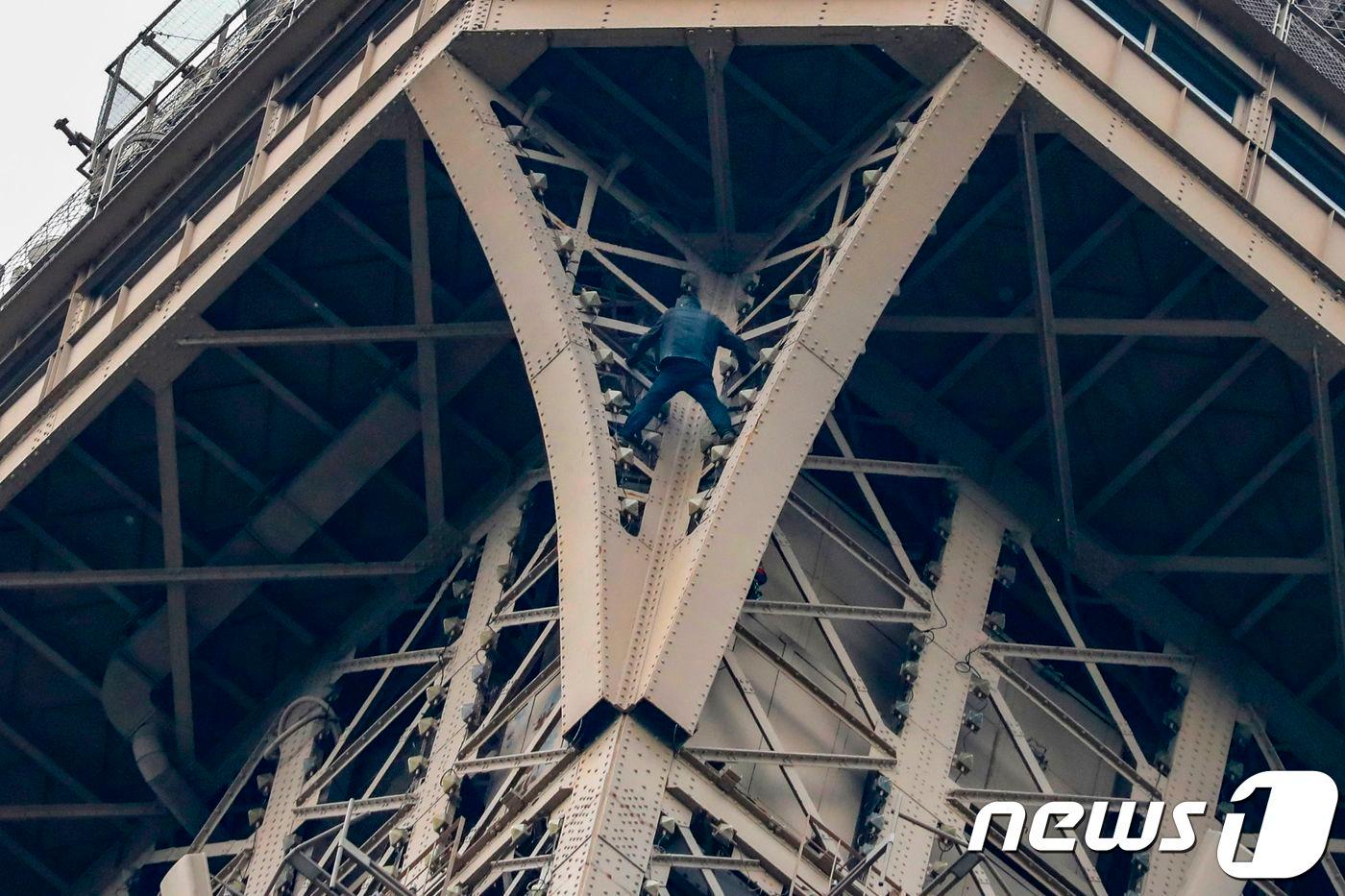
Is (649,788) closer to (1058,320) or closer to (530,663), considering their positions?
(530,663)

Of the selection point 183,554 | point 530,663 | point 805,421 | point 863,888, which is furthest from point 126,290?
point 863,888

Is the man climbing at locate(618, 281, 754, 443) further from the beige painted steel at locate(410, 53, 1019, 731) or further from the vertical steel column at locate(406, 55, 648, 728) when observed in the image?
the vertical steel column at locate(406, 55, 648, 728)

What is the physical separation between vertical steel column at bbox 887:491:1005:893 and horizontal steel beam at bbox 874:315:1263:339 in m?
1.88

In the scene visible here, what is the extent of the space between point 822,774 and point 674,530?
2.98 metres

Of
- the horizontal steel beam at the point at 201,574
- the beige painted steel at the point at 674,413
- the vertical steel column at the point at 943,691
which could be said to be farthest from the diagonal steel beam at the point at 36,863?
the vertical steel column at the point at 943,691

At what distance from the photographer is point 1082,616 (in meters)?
37.3

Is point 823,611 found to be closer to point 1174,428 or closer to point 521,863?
point 521,863

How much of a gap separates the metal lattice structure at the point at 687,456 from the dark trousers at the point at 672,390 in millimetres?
258

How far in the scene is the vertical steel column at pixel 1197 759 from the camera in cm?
3422

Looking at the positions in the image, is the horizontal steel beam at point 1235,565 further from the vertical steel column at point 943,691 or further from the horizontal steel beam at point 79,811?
the horizontal steel beam at point 79,811

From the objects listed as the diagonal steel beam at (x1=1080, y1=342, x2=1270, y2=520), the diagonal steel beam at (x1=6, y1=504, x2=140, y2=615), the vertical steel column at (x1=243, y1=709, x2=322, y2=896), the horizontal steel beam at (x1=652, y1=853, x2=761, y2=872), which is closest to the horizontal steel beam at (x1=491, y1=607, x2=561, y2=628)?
the vertical steel column at (x1=243, y1=709, x2=322, y2=896)

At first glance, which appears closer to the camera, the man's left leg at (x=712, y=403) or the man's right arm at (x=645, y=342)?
the man's left leg at (x=712, y=403)

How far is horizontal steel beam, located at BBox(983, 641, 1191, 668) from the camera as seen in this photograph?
115 ft

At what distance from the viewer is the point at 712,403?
32.5 metres
